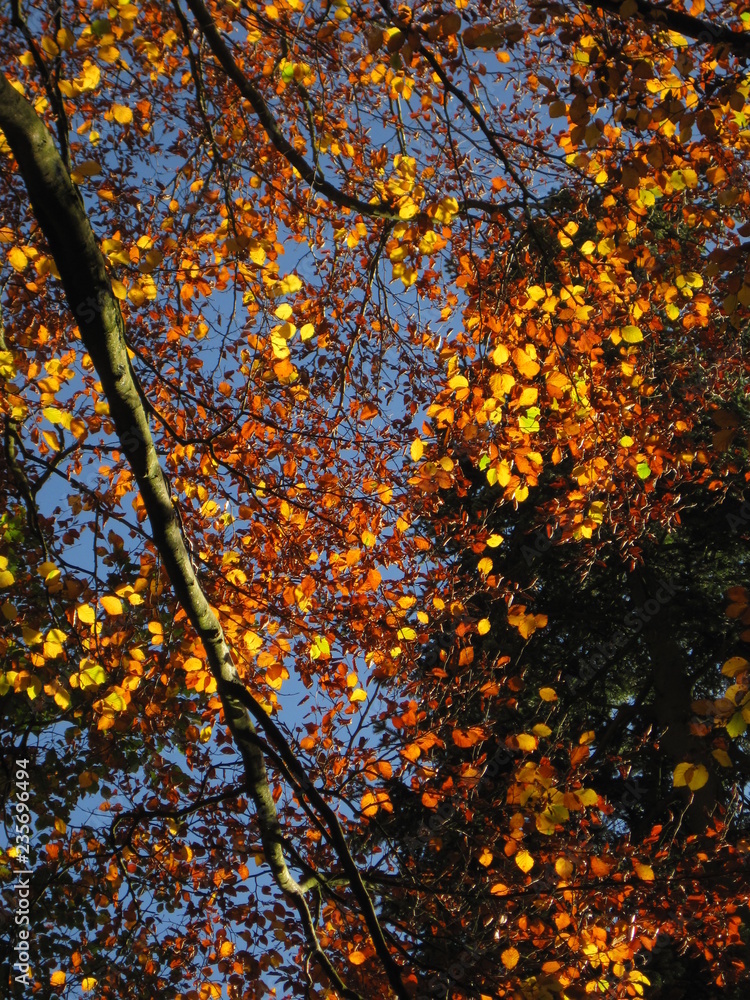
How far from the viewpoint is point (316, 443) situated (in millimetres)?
8625

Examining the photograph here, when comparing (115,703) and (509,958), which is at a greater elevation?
(115,703)

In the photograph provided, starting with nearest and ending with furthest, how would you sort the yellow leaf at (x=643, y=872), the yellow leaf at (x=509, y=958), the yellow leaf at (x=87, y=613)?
the yellow leaf at (x=87, y=613)
the yellow leaf at (x=509, y=958)
the yellow leaf at (x=643, y=872)

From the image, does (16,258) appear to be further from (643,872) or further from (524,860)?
(643,872)

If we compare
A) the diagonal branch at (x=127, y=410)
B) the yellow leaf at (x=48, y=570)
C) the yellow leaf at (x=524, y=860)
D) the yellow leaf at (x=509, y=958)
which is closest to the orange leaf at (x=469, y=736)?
the yellow leaf at (x=524, y=860)

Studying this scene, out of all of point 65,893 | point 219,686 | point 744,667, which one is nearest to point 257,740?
point 219,686

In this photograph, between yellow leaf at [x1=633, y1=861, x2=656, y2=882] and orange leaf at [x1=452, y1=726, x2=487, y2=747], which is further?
orange leaf at [x1=452, y1=726, x2=487, y2=747]

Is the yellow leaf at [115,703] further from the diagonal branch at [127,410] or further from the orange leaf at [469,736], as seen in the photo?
the orange leaf at [469,736]

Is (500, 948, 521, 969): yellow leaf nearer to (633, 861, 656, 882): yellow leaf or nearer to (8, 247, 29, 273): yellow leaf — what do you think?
(633, 861, 656, 882): yellow leaf

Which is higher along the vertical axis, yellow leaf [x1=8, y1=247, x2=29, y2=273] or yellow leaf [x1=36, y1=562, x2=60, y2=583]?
yellow leaf [x1=8, y1=247, x2=29, y2=273]

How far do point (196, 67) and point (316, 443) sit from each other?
410 cm

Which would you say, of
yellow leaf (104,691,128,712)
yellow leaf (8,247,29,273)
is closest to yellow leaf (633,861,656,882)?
yellow leaf (104,691,128,712)

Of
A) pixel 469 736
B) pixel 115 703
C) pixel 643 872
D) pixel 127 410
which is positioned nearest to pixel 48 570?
pixel 127 410

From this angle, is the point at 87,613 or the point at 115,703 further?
the point at 115,703

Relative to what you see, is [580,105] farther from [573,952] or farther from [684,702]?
[684,702]
